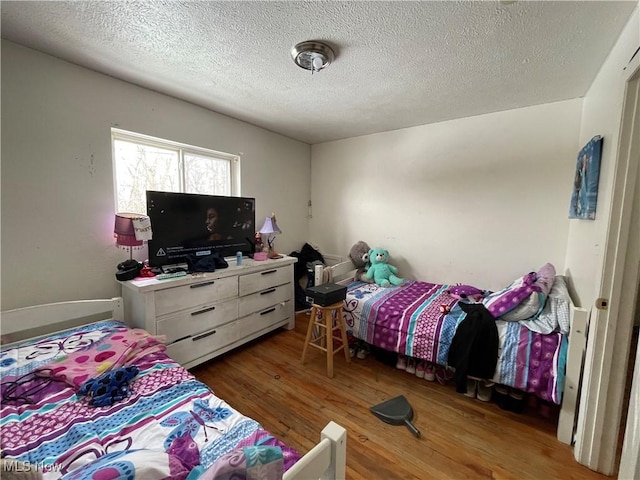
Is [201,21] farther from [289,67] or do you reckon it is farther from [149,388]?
[149,388]

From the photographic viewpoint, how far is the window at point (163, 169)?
211 centimetres

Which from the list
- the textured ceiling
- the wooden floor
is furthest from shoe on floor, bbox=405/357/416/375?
the textured ceiling

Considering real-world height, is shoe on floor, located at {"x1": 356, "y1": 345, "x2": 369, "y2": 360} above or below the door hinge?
below

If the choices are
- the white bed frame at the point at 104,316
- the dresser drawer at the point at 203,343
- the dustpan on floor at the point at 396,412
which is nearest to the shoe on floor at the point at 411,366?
the dustpan on floor at the point at 396,412

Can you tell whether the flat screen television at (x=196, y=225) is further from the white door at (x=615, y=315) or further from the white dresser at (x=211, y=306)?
the white door at (x=615, y=315)

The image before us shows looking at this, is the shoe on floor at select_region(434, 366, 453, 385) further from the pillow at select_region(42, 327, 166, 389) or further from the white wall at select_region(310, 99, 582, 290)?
the pillow at select_region(42, 327, 166, 389)

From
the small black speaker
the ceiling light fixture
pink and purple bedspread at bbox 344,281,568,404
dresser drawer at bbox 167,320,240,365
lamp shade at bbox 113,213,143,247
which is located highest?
the ceiling light fixture

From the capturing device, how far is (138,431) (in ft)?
3.17

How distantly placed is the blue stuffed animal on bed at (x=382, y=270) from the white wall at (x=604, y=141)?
146cm

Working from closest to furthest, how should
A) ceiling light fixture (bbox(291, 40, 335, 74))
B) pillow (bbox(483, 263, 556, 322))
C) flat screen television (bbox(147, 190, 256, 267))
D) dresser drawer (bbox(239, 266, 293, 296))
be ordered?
ceiling light fixture (bbox(291, 40, 335, 74)) < pillow (bbox(483, 263, 556, 322)) < flat screen television (bbox(147, 190, 256, 267)) < dresser drawer (bbox(239, 266, 293, 296))

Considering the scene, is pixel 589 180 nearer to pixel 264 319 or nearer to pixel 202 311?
pixel 264 319

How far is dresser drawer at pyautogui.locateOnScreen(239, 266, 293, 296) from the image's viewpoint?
7.84 feet

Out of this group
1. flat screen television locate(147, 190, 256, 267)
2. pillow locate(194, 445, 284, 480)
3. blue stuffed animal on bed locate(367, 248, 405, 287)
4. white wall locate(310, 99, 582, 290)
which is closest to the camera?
pillow locate(194, 445, 284, 480)

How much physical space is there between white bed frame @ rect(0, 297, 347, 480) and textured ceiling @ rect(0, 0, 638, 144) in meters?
1.63
